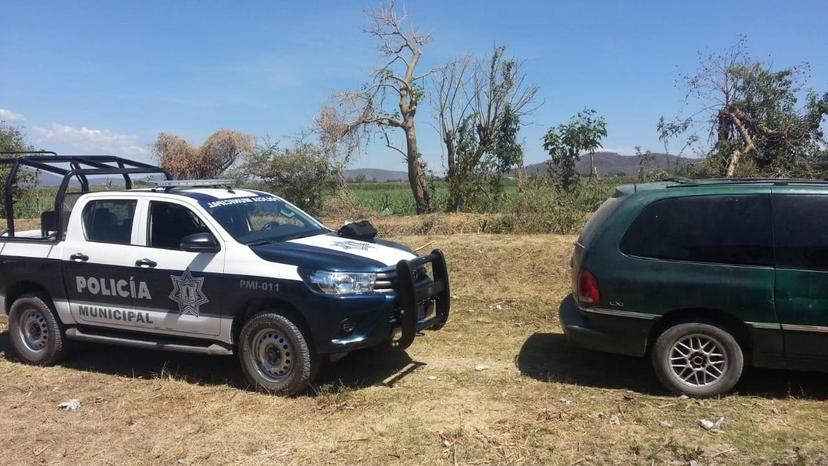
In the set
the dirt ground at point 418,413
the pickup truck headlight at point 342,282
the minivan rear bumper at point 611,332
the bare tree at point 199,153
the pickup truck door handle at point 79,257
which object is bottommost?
the dirt ground at point 418,413

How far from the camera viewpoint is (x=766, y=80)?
14.8m

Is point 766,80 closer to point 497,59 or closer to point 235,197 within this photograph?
point 497,59

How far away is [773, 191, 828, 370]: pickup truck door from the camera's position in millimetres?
4953

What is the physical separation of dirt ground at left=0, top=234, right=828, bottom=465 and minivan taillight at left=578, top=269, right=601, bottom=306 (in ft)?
2.60

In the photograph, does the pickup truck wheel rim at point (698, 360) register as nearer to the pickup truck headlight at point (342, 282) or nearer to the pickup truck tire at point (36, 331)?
the pickup truck headlight at point (342, 282)

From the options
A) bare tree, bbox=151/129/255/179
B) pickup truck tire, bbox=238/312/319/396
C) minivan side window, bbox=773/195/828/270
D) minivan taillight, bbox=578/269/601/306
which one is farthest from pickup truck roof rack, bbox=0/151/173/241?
bare tree, bbox=151/129/255/179

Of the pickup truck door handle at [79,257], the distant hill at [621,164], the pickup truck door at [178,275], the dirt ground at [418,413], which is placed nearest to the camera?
the dirt ground at [418,413]

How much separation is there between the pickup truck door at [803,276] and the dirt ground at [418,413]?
0.50 m

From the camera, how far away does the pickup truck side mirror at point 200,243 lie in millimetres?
5723

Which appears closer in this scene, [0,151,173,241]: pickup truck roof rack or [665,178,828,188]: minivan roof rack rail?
[665,178,828,188]: minivan roof rack rail

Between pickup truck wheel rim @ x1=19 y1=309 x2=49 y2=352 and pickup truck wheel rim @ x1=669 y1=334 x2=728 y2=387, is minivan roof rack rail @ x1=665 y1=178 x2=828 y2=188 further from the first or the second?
pickup truck wheel rim @ x1=19 y1=309 x2=49 y2=352

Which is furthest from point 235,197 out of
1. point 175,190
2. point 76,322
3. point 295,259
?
point 76,322

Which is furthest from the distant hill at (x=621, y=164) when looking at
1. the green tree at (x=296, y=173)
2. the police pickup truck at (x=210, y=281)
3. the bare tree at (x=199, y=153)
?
the bare tree at (x=199, y=153)

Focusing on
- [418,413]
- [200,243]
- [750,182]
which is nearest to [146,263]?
[200,243]
